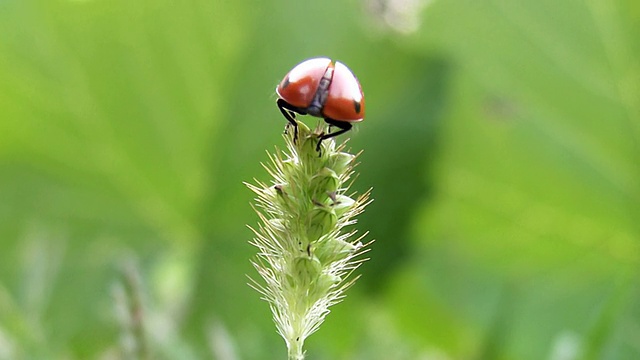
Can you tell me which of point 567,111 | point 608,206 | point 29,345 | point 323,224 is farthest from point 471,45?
point 323,224

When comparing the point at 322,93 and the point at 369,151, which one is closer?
the point at 322,93

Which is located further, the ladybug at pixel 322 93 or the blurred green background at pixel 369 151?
the blurred green background at pixel 369 151

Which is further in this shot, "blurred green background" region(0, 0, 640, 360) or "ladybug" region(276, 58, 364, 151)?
"blurred green background" region(0, 0, 640, 360)

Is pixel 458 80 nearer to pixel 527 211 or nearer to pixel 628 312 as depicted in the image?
pixel 527 211
